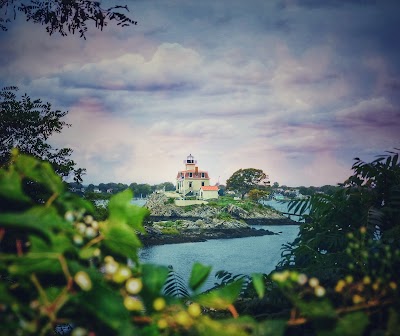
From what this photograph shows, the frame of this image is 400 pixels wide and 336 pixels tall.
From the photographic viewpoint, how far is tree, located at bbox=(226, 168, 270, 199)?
392 ft

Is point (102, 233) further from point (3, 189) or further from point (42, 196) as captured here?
point (42, 196)

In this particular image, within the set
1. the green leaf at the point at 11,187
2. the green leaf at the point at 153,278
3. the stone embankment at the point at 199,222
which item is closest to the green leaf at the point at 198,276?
the green leaf at the point at 153,278

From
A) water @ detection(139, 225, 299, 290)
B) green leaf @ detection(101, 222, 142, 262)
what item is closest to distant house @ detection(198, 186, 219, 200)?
water @ detection(139, 225, 299, 290)

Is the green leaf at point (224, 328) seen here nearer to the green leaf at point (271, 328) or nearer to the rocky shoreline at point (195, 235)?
the green leaf at point (271, 328)

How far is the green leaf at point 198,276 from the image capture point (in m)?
1.00

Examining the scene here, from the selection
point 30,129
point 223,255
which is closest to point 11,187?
point 30,129

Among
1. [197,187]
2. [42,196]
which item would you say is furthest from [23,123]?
[197,187]

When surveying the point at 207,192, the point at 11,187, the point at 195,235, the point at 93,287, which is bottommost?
the point at 195,235

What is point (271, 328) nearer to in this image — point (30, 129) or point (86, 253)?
point (86, 253)

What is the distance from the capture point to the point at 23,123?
1193cm

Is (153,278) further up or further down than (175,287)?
further up

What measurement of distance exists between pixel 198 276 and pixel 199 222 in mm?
76874

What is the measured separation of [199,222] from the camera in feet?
251

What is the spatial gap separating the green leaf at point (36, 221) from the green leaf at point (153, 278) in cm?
31
